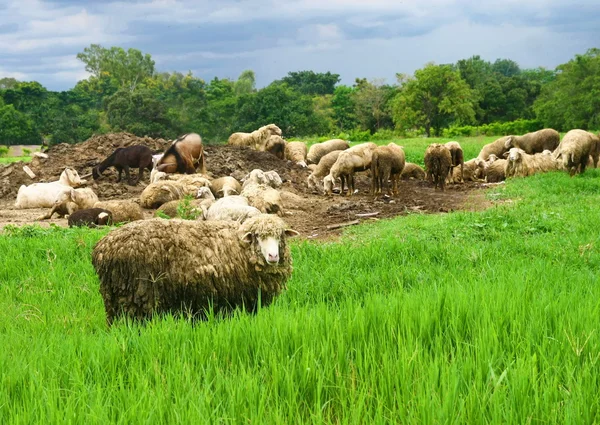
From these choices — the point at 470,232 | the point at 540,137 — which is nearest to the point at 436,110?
the point at 540,137

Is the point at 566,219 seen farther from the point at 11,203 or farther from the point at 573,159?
the point at 11,203

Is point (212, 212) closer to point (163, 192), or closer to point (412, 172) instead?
point (163, 192)

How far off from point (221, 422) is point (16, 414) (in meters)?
0.88

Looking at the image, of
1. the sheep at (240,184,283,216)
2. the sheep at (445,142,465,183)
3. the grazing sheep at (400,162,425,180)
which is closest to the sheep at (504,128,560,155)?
the sheep at (445,142,465,183)

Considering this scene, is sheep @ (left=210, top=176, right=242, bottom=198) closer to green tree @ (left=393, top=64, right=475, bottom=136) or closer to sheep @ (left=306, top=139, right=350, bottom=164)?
sheep @ (left=306, top=139, right=350, bottom=164)

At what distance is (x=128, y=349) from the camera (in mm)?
3309

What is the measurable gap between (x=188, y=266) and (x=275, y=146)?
69.9ft

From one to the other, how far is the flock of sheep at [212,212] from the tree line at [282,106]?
50.5 feet

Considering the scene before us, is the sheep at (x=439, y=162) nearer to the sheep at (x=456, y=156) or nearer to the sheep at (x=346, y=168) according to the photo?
the sheep at (x=456, y=156)

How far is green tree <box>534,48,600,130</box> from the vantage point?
156 ft

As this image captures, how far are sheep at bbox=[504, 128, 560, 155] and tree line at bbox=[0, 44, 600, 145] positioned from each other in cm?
2005

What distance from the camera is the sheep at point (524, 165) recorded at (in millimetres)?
19219

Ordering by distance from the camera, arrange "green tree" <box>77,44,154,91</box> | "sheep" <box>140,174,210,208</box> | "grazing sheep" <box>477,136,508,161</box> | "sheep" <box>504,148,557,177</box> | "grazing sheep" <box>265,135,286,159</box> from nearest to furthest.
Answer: "sheep" <box>140,174,210,208</box>
"sheep" <box>504,148,557,177</box>
"grazing sheep" <box>477,136,508,161</box>
"grazing sheep" <box>265,135,286,159</box>
"green tree" <box>77,44,154,91</box>

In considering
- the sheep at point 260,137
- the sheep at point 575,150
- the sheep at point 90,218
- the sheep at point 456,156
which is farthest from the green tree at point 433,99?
the sheep at point 90,218
